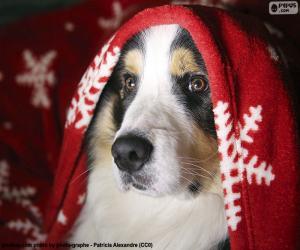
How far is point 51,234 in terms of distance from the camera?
0.95 meters

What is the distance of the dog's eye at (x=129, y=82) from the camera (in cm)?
86

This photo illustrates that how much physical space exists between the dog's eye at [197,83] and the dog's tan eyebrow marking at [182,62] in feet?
0.05

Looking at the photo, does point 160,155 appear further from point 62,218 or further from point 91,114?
point 62,218

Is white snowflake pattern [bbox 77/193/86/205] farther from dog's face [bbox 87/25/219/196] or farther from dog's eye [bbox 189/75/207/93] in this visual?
dog's eye [bbox 189/75/207/93]

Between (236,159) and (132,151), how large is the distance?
0.55ft

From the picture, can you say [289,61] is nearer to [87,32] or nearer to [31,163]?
[87,32]

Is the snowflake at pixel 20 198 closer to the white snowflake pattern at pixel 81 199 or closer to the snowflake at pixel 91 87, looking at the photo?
the white snowflake pattern at pixel 81 199

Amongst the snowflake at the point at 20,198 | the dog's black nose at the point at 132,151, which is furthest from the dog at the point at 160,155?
the snowflake at the point at 20,198

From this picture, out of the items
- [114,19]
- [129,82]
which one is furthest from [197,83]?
[114,19]

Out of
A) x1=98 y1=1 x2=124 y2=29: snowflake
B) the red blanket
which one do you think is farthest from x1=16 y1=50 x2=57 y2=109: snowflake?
x1=98 y1=1 x2=124 y2=29: snowflake

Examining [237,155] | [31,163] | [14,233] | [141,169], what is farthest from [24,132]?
[237,155]

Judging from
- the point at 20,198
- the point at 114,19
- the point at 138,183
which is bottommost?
the point at 20,198

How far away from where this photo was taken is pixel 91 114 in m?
0.88

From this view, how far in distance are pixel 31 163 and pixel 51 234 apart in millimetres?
233
